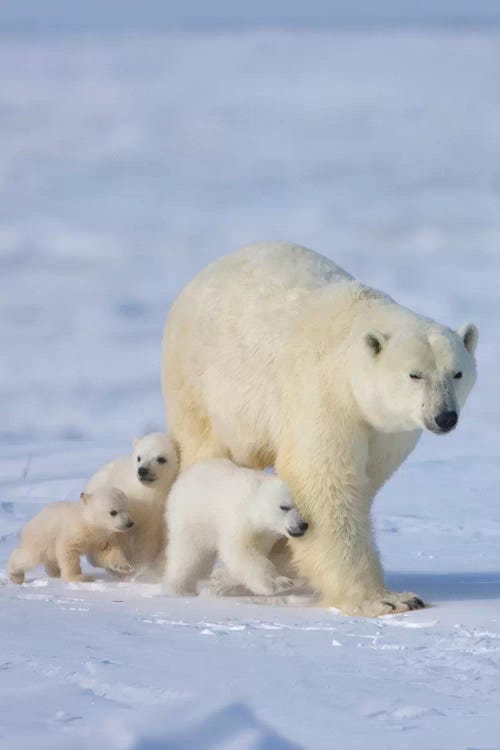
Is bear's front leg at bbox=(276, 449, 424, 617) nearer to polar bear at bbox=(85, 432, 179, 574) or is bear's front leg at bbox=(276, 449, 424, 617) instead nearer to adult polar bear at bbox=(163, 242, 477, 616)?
adult polar bear at bbox=(163, 242, 477, 616)

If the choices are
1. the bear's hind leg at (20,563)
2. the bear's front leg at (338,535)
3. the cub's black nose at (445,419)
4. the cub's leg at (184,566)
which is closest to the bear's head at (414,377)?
the cub's black nose at (445,419)

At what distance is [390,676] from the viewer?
4.62 m

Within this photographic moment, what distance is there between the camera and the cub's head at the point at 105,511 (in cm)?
707

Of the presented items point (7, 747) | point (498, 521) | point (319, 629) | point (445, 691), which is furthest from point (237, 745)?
point (498, 521)

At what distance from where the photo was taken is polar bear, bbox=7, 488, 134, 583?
7098 millimetres

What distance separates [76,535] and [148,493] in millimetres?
461

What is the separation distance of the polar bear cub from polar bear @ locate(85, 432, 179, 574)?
0.43 meters

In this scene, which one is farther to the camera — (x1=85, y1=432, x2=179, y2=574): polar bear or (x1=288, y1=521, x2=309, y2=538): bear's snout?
(x1=85, y1=432, x2=179, y2=574): polar bear

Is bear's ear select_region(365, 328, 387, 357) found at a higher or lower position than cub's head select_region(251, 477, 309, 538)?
higher

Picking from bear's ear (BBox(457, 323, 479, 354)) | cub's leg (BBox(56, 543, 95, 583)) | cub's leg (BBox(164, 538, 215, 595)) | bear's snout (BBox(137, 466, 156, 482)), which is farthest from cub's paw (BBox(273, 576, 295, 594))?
bear's ear (BBox(457, 323, 479, 354))

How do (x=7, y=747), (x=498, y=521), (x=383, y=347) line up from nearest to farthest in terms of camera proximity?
1. (x=7, y=747)
2. (x=383, y=347)
3. (x=498, y=521)

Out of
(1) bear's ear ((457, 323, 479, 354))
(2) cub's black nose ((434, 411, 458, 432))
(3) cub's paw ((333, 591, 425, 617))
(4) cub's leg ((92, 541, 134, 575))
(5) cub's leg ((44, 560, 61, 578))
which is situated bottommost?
(3) cub's paw ((333, 591, 425, 617))

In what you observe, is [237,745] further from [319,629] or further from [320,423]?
[320,423]

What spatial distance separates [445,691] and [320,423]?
2.12 m
